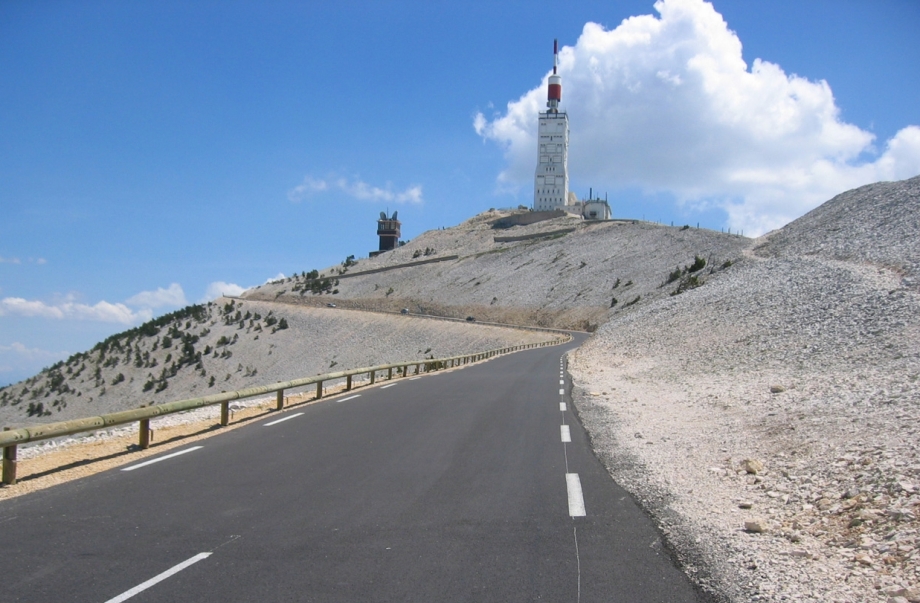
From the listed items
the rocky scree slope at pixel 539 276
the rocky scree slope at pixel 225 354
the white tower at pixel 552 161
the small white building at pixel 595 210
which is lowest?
the rocky scree slope at pixel 225 354

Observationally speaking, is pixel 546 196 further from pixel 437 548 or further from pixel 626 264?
pixel 437 548

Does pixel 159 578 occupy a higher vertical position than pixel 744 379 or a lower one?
lower

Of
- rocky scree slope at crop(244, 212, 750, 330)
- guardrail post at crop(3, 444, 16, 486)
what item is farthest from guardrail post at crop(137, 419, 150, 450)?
rocky scree slope at crop(244, 212, 750, 330)

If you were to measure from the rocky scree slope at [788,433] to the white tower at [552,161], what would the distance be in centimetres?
13119

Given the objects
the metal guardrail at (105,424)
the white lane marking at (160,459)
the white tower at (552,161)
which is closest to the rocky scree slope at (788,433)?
the white lane marking at (160,459)

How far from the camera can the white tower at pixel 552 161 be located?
16075 cm

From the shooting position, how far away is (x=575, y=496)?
793 centimetres

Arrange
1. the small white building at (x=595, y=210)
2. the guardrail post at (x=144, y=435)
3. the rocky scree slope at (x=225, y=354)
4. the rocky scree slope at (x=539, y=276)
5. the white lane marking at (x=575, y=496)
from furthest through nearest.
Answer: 1. the small white building at (x=595, y=210)
2. the rocky scree slope at (x=539, y=276)
3. the rocky scree slope at (x=225, y=354)
4. the guardrail post at (x=144, y=435)
5. the white lane marking at (x=575, y=496)

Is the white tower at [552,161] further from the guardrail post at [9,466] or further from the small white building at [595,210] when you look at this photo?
the guardrail post at [9,466]

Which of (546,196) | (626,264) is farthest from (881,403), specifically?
(546,196)

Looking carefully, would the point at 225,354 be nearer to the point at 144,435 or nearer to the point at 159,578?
the point at 144,435

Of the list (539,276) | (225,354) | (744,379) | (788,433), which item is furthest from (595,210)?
(788,433)

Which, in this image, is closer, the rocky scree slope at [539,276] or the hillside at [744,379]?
the hillside at [744,379]

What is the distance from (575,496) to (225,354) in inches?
2937
